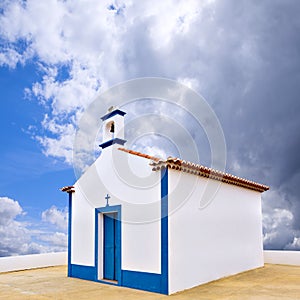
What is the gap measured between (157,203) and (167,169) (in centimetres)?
87

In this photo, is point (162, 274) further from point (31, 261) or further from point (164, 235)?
point (31, 261)

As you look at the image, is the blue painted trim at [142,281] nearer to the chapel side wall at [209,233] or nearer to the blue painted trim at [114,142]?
the chapel side wall at [209,233]

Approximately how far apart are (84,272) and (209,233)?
401 centimetres

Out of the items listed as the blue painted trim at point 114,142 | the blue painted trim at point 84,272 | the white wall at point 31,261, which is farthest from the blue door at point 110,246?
the white wall at point 31,261

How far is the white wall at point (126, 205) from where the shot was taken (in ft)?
28.3

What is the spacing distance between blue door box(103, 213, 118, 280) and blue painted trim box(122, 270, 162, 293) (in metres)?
0.86

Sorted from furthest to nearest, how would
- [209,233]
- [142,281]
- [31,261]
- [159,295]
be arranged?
[31,261] → [209,233] → [142,281] → [159,295]

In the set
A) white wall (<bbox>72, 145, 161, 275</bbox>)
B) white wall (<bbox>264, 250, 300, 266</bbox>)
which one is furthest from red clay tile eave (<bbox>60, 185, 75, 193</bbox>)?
white wall (<bbox>264, 250, 300, 266</bbox>)

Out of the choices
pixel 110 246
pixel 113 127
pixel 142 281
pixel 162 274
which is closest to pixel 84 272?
pixel 110 246

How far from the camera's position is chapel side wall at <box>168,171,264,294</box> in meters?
8.45

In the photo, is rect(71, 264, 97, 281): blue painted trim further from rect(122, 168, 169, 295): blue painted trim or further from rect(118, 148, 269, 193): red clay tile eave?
rect(118, 148, 269, 193): red clay tile eave

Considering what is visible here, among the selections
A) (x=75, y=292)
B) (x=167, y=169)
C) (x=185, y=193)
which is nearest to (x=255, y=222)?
(x=185, y=193)

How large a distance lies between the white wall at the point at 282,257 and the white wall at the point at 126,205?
278 inches

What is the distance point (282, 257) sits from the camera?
44.3 feet
